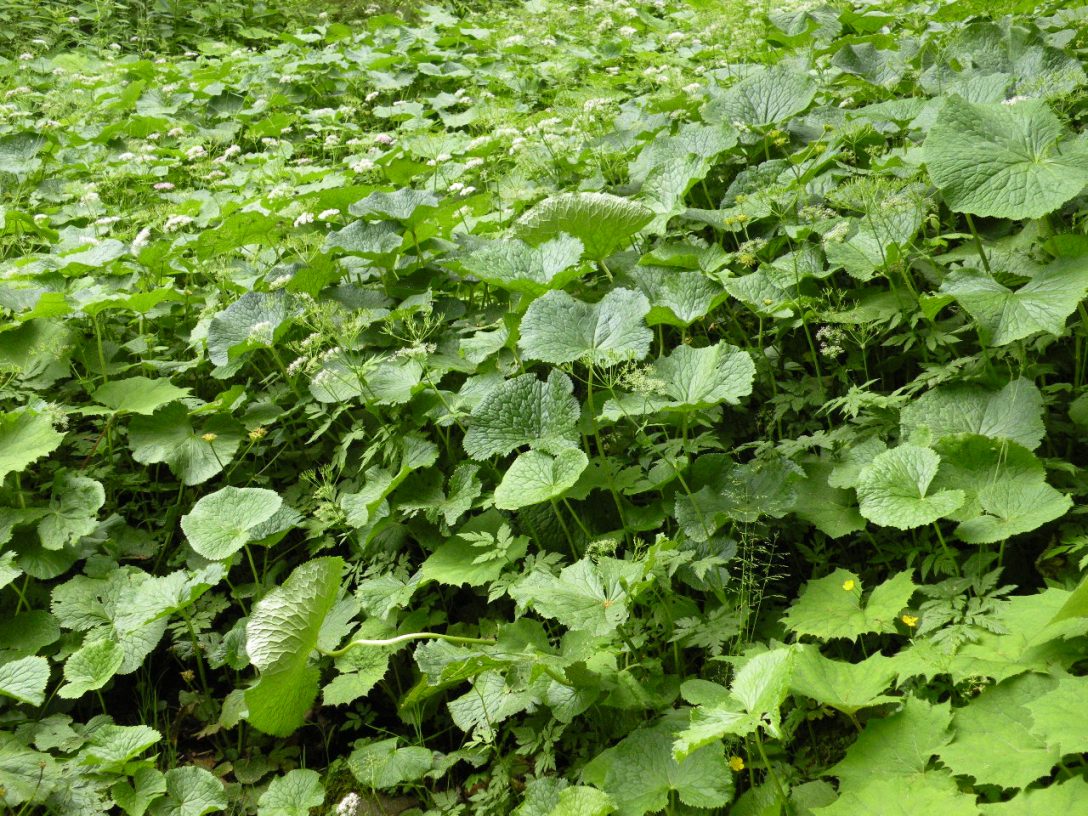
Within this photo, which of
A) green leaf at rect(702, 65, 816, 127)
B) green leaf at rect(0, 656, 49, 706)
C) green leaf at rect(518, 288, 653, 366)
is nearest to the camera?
green leaf at rect(0, 656, 49, 706)

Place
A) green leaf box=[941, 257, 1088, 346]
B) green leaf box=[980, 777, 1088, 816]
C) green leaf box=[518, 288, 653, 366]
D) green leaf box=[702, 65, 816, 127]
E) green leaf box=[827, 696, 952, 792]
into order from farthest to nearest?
green leaf box=[702, 65, 816, 127]
green leaf box=[518, 288, 653, 366]
green leaf box=[941, 257, 1088, 346]
green leaf box=[827, 696, 952, 792]
green leaf box=[980, 777, 1088, 816]

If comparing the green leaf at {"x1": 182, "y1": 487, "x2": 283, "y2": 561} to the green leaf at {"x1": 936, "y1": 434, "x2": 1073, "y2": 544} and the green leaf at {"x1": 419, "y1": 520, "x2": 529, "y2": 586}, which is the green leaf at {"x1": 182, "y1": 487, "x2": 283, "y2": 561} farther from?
the green leaf at {"x1": 936, "y1": 434, "x2": 1073, "y2": 544}

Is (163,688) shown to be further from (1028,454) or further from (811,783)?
(1028,454)

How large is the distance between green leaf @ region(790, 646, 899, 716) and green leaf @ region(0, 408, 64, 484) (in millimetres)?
2354

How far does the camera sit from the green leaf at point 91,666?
233 cm

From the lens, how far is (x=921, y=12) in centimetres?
466

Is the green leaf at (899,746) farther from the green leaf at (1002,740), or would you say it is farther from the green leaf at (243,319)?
the green leaf at (243,319)

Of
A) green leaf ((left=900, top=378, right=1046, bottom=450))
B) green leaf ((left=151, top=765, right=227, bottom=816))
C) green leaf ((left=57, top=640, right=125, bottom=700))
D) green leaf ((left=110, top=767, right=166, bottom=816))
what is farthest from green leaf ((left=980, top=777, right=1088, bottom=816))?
green leaf ((left=57, top=640, right=125, bottom=700))

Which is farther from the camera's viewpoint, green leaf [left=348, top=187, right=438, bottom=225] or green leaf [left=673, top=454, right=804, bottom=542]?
green leaf [left=348, top=187, right=438, bottom=225]

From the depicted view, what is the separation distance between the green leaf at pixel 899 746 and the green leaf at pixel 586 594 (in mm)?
552

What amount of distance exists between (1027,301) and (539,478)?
134cm

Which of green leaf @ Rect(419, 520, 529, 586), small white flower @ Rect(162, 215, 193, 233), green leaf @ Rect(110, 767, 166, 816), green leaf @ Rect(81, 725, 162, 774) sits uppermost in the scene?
small white flower @ Rect(162, 215, 193, 233)

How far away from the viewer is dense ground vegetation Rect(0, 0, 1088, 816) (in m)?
1.89

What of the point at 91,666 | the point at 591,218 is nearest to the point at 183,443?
the point at 91,666
